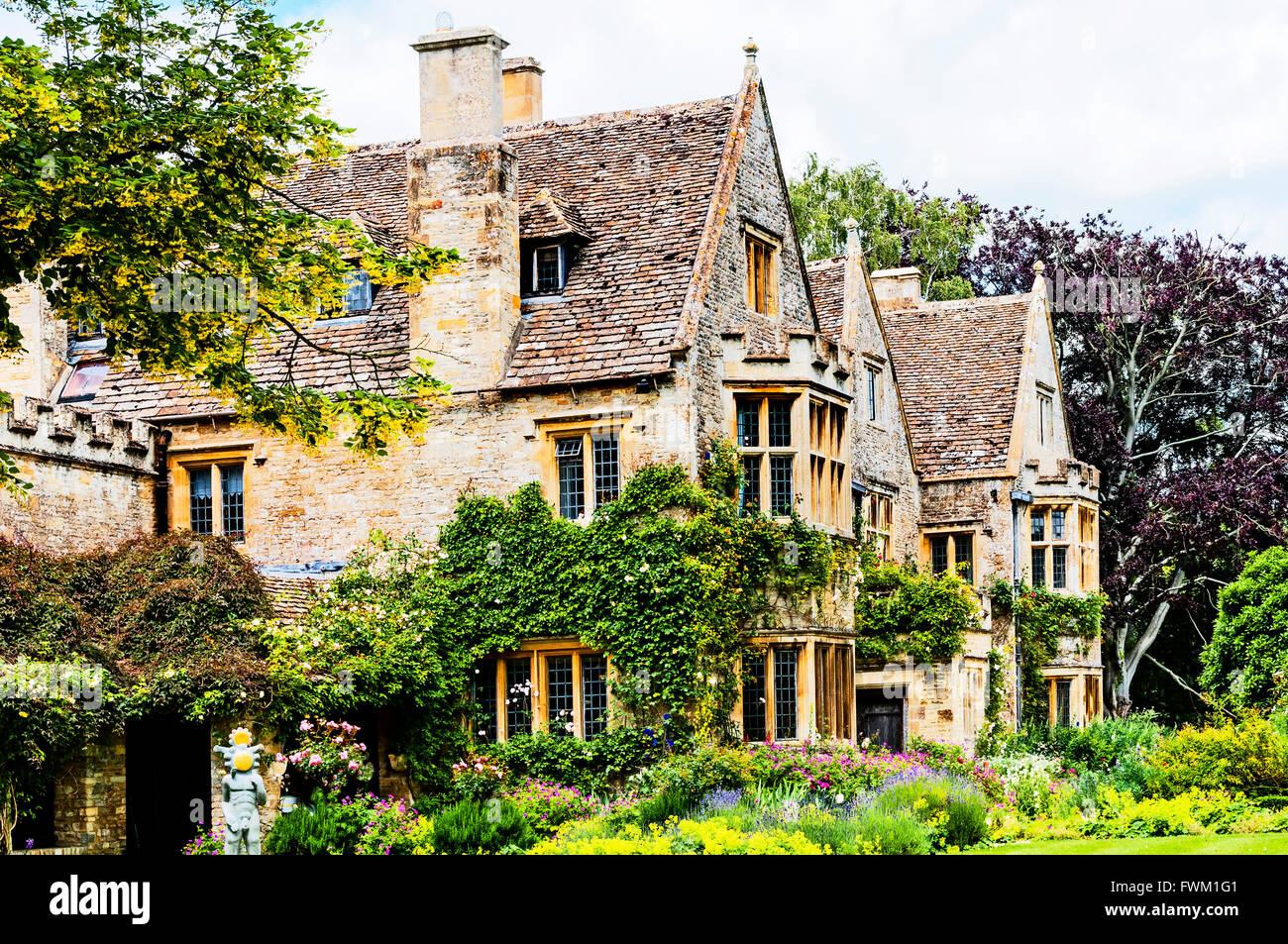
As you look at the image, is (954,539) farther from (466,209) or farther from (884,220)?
(884,220)

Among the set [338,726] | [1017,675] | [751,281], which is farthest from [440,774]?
[1017,675]

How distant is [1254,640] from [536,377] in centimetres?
1620

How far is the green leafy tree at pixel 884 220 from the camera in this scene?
5219 centimetres

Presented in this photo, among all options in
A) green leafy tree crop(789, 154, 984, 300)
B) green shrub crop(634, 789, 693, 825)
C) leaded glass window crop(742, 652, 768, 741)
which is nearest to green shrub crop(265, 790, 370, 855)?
green shrub crop(634, 789, 693, 825)

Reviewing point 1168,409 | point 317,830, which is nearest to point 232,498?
point 317,830

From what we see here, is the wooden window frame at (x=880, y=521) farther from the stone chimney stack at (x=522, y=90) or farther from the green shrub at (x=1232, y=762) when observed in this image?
the stone chimney stack at (x=522, y=90)

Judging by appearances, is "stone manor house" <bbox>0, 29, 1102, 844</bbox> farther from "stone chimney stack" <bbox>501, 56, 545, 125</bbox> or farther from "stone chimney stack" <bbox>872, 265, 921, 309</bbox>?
"stone chimney stack" <bbox>872, 265, 921, 309</bbox>

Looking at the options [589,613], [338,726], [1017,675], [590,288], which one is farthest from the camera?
[1017,675]

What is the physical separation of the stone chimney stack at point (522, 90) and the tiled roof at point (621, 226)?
1.16m

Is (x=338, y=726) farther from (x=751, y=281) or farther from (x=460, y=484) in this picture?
(x=751, y=281)

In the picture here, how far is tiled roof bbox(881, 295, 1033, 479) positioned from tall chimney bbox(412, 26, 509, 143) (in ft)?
46.6

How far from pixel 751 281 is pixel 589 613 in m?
6.55

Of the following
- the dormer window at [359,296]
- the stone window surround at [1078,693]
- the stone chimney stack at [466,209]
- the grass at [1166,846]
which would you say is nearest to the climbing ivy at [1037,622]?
the stone window surround at [1078,693]

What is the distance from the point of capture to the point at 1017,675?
Result: 35312mm
